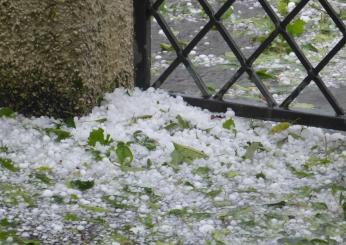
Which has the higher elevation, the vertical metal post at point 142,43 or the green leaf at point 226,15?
the green leaf at point 226,15

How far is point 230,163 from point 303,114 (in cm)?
42

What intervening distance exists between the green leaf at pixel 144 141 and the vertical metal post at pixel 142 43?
0.46 metres

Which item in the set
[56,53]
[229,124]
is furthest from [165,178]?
[56,53]

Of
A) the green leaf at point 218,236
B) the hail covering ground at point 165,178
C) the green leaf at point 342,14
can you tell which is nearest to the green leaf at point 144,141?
the hail covering ground at point 165,178

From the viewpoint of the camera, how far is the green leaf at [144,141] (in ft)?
9.11

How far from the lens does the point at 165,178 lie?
259 cm

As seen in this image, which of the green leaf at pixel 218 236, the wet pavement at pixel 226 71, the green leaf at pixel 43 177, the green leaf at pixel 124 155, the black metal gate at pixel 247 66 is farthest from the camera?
the wet pavement at pixel 226 71

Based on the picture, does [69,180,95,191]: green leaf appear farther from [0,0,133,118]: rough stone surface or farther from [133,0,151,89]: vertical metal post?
[133,0,151,89]: vertical metal post

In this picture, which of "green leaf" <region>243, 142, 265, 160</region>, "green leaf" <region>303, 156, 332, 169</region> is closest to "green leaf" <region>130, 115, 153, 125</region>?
"green leaf" <region>243, 142, 265, 160</region>

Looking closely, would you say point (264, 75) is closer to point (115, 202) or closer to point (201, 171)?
point (201, 171)

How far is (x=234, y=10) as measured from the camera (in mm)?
4598

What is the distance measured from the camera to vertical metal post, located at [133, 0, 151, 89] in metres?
3.18

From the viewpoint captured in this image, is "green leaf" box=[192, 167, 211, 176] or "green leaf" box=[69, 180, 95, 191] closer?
"green leaf" box=[69, 180, 95, 191]

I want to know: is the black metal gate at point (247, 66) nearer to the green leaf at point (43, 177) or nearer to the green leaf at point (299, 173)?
the green leaf at point (299, 173)
